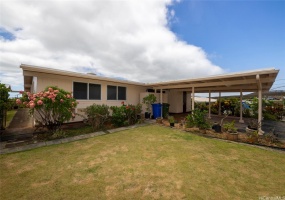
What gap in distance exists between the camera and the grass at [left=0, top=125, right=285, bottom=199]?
2.24m

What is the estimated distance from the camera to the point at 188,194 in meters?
2.20

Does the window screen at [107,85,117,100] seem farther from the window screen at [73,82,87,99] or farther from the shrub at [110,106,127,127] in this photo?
the shrub at [110,106,127,127]

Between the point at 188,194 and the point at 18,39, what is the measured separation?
10.2 meters

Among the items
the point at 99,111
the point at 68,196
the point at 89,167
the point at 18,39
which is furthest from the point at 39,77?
the point at 68,196

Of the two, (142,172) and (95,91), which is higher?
(95,91)

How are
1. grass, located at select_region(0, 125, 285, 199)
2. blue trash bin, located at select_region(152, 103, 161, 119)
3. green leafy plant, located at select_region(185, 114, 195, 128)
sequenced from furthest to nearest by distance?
blue trash bin, located at select_region(152, 103, 161, 119)
green leafy plant, located at select_region(185, 114, 195, 128)
grass, located at select_region(0, 125, 285, 199)

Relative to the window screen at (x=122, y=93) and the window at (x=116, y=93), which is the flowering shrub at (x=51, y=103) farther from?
the window screen at (x=122, y=93)

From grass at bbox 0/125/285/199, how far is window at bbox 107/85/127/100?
503 cm

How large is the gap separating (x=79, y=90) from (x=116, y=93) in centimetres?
259

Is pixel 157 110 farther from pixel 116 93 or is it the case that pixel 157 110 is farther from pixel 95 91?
pixel 95 91

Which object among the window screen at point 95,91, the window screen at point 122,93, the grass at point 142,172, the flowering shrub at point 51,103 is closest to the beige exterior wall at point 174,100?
the window screen at point 122,93

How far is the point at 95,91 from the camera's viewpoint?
27.3 ft

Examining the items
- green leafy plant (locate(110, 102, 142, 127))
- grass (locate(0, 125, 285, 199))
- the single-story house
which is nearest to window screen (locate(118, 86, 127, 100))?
the single-story house

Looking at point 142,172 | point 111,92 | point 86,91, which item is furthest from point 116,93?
point 142,172
